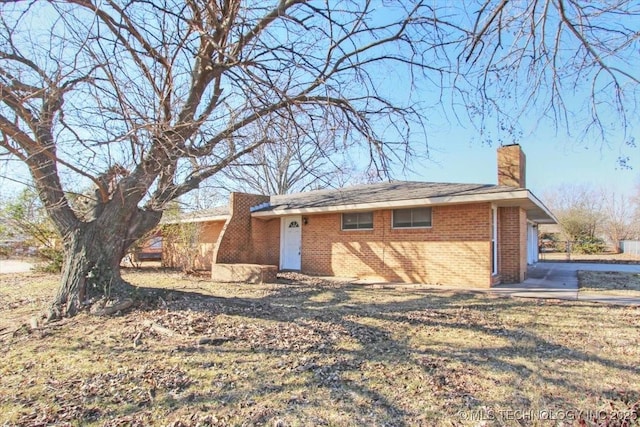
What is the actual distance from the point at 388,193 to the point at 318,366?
361 inches

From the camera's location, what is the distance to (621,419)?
Result: 124 inches

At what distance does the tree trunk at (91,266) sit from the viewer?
6398 mm

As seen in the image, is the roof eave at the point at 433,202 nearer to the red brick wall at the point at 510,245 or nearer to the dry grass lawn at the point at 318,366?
the red brick wall at the point at 510,245

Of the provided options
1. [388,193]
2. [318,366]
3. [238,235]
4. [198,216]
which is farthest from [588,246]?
[318,366]

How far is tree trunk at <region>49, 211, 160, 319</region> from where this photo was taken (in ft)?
21.0

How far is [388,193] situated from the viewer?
1288cm

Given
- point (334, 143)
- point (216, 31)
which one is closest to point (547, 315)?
point (334, 143)

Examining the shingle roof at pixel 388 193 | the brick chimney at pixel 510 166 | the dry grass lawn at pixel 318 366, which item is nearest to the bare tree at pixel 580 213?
the brick chimney at pixel 510 166

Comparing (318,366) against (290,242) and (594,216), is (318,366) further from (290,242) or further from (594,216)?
(594,216)

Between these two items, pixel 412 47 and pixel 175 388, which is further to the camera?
pixel 412 47

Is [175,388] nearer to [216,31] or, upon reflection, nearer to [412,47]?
[216,31]

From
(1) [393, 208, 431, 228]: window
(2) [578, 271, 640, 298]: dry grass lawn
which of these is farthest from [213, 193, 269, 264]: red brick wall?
(2) [578, 271, 640, 298]: dry grass lawn

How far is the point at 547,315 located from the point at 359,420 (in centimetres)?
539

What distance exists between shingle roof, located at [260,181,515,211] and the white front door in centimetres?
74
